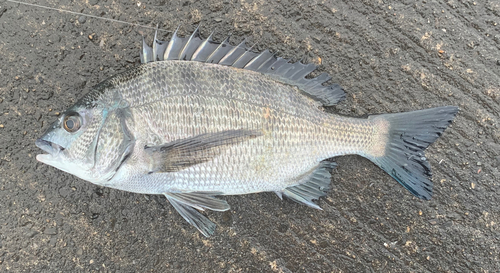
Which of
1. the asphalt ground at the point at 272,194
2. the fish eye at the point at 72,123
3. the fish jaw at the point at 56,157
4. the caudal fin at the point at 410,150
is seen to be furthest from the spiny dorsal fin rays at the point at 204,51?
the caudal fin at the point at 410,150

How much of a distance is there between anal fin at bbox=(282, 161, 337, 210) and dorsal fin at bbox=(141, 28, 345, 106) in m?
0.47

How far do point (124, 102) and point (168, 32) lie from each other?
2.30ft

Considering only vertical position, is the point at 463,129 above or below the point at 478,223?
above

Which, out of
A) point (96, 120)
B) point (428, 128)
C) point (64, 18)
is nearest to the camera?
point (96, 120)

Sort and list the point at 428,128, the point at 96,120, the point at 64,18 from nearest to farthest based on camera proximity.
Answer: the point at 96,120 < the point at 428,128 < the point at 64,18

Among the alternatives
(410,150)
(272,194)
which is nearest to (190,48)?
(272,194)

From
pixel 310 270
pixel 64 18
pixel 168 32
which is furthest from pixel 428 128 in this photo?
pixel 64 18

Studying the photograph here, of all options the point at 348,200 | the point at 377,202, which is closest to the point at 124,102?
the point at 348,200

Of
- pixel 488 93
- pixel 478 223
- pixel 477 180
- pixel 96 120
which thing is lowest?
pixel 478 223

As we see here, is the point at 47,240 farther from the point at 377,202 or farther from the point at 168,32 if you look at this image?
the point at 377,202

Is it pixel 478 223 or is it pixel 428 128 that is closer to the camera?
pixel 428 128

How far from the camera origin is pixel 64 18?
2018 millimetres

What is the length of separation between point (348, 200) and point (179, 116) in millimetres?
1396

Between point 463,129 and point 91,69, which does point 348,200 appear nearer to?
point 463,129
